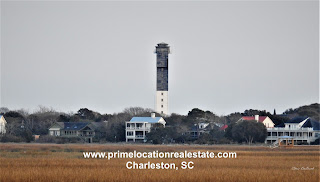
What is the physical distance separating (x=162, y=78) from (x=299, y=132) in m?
36.6

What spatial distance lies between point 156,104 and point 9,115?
83.6 ft

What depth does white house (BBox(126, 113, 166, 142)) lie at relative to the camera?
87056 mm

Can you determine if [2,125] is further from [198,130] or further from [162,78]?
[162,78]

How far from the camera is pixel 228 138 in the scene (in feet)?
254

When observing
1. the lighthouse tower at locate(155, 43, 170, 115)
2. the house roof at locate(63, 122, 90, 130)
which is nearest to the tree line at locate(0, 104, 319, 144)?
the house roof at locate(63, 122, 90, 130)

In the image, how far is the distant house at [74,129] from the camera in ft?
297

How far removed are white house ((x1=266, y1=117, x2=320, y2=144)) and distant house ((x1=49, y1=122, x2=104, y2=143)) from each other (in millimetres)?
25580

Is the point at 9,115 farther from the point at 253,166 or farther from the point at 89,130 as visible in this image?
the point at 253,166

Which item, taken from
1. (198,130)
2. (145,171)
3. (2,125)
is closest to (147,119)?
(198,130)

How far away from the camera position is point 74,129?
91875 mm

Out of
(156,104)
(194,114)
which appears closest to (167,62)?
(156,104)

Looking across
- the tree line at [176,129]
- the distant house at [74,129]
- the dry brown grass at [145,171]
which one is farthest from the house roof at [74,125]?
the dry brown grass at [145,171]

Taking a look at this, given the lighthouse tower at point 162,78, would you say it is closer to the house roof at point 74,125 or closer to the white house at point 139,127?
the white house at point 139,127

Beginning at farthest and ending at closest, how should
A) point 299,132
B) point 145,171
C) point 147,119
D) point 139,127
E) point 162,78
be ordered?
point 162,78, point 147,119, point 139,127, point 299,132, point 145,171
